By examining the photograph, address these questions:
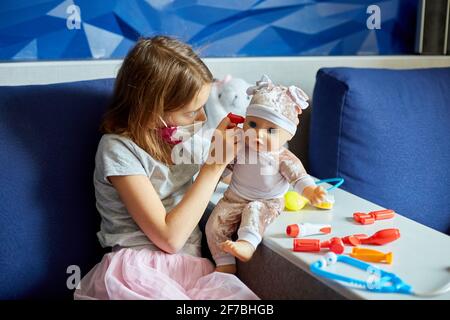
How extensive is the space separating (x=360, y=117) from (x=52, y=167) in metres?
0.75

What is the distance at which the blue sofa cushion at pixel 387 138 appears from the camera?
4.50ft

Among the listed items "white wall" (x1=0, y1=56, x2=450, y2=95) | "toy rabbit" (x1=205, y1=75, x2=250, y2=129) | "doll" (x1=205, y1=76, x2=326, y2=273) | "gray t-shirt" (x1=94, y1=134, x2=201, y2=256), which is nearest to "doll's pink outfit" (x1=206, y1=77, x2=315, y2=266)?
"doll" (x1=205, y1=76, x2=326, y2=273)

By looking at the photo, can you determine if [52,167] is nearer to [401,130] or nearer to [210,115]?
[210,115]

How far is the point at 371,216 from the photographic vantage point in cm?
108

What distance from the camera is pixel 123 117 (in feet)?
3.72

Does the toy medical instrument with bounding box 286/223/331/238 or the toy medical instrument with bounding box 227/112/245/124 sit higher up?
the toy medical instrument with bounding box 227/112/245/124

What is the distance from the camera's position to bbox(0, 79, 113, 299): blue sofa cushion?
43.0 inches

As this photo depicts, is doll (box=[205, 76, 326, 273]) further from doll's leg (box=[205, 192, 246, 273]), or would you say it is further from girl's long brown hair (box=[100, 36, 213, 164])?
girl's long brown hair (box=[100, 36, 213, 164])

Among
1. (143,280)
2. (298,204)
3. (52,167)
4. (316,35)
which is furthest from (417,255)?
(316,35)

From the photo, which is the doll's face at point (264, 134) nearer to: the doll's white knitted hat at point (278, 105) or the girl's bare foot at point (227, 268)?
the doll's white knitted hat at point (278, 105)

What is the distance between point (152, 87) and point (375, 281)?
0.56 m

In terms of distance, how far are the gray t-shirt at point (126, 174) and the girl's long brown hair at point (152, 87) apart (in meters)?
0.03

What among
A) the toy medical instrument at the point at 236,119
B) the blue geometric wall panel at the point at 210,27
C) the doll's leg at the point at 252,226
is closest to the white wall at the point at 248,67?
the blue geometric wall panel at the point at 210,27
